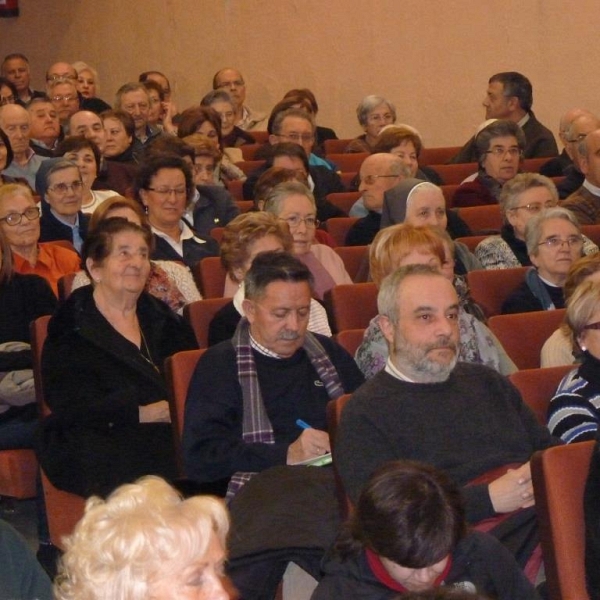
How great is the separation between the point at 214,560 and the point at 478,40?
23.3ft

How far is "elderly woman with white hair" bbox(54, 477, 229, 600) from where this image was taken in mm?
1689

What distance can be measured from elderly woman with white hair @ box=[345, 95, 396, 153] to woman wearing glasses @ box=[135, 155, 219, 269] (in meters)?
3.04

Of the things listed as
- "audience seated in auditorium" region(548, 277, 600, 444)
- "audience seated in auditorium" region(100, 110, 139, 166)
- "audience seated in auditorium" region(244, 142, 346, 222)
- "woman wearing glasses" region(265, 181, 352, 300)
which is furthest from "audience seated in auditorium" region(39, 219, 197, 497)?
"audience seated in auditorium" region(100, 110, 139, 166)

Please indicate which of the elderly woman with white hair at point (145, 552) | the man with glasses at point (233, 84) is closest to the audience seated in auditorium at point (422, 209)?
the elderly woman with white hair at point (145, 552)

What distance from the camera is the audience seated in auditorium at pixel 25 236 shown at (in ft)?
15.6

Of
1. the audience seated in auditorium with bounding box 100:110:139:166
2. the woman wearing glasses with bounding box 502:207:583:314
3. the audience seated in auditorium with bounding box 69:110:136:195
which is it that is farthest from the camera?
the audience seated in auditorium with bounding box 100:110:139:166

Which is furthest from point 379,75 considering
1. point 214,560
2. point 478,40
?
point 214,560

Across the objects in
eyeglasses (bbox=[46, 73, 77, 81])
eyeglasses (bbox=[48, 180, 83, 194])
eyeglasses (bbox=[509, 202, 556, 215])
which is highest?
eyeglasses (bbox=[46, 73, 77, 81])

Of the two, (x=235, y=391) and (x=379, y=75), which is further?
(x=379, y=75)

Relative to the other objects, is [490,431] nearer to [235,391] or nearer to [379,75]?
[235,391]

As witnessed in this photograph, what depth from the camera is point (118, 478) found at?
3584 millimetres

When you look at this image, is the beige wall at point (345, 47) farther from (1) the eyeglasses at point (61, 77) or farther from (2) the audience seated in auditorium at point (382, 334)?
(2) the audience seated in auditorium at point (382, 334)

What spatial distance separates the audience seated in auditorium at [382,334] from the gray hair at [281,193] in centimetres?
91

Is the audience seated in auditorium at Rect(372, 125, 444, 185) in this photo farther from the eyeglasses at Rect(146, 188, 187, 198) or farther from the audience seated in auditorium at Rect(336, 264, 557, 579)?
the audience seated in auditorium at Rect(336, 264, 557, 579)
